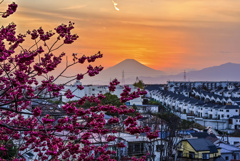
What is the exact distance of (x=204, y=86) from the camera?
392 ft

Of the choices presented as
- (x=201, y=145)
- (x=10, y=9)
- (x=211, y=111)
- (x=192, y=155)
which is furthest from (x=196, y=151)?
(x=211, y=111)

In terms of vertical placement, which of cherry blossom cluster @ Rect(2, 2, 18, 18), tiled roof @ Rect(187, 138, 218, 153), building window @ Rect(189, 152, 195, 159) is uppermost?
cherry blossom cluster @ Rect(2, 2, 18, 18)

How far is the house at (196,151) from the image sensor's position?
2497cm

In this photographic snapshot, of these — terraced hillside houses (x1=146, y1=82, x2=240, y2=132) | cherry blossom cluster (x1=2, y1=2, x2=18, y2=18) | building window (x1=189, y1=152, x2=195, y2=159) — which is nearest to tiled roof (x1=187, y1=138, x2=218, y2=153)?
building window (x1=189, y1=152, x2=195, y2=159)

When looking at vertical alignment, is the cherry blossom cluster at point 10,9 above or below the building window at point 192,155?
above

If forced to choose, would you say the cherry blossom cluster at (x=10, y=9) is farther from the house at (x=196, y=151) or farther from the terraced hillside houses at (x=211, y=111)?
the terraced hillside houses at (x=211, y=111)

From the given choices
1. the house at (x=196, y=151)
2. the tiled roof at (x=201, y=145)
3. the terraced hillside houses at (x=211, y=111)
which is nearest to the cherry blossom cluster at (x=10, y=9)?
the house at (x=196, y=151)

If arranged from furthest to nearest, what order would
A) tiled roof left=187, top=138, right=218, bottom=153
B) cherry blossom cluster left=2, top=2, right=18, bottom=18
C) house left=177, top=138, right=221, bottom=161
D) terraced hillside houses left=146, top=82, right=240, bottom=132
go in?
terraced hillside houses left=146, top=82, right=240, bottom=132 < tiled roof left=187, top=138, right=218, bottom=153 < house left=177, top=138, right=221, bottom=161 < cherry blossom cluster left=2, top=2, right=18, bottom=18

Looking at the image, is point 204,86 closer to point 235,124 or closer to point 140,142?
point 235,124

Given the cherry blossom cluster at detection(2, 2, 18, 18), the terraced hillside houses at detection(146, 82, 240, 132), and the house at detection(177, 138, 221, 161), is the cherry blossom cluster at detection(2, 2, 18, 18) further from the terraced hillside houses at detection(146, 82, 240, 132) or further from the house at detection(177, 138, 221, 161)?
the terraced hillside houses at detection(146, 82, 240, 132)

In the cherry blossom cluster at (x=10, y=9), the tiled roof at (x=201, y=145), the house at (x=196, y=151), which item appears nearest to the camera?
the cherry blossom cluster at (x=10, y=9)

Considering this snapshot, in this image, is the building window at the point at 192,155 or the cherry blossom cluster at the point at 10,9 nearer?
the cherry blossom cluster at the point at 10,9

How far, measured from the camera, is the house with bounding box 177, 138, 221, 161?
25.0m

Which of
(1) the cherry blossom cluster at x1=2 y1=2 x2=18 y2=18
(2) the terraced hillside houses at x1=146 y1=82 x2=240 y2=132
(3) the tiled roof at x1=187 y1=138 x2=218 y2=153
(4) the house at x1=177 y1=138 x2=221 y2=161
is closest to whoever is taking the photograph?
(1) the cherry blossom cluster at x1=2 y1=2 x2=18 y2=18
